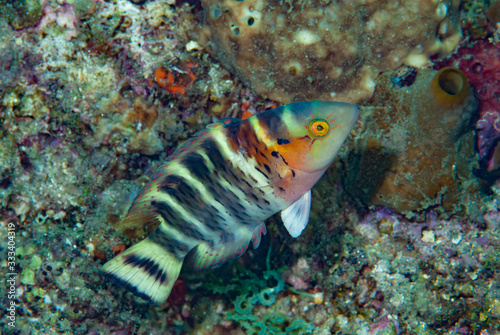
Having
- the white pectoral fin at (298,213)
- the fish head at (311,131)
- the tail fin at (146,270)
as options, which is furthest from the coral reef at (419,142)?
the tail fin at (146,270)

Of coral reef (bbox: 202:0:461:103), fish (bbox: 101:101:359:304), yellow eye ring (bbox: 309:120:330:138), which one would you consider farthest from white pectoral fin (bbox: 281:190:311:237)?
coral reef (bbox: 202:0:461:103)

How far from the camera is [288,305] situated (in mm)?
3910

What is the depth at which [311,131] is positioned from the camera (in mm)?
2338

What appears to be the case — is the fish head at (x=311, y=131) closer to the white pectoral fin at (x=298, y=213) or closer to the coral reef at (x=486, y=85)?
the white pectoral fin at (x=298, y=213)

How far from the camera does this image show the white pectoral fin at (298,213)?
2699mm

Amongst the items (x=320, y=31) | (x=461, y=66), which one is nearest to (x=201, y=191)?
(x=320, y=31)

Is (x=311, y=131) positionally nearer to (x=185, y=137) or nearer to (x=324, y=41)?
(x=324, y=41)

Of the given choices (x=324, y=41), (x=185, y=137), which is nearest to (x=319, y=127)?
(x=324, y=41)

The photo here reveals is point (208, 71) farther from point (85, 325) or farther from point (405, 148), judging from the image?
point (85, 325)

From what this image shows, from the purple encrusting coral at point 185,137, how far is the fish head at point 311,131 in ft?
3.58

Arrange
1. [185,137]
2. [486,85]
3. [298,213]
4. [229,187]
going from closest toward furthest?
1. [229,187]
2. [298,213]
3. [486,85]
4. [185,137]

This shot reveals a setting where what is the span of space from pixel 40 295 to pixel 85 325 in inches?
22.6

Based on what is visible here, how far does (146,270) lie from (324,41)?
2.89 metres

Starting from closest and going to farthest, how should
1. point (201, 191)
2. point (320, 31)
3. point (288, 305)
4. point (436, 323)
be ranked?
point (201, 191) → point (320, 31) → point (436, 323) → point (288, 305)
